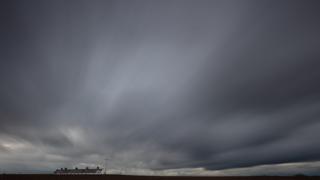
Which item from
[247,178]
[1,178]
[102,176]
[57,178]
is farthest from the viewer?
[247,178]

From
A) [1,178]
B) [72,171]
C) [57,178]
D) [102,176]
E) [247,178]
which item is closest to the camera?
[1,178]

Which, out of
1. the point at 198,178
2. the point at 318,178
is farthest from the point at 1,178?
the point at 318,178

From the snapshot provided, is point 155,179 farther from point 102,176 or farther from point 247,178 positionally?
point 247,178

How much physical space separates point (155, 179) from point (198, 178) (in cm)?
524

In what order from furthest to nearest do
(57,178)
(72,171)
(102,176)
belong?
(72,171), (102,176), (57,178)

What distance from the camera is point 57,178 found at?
85.1 ft

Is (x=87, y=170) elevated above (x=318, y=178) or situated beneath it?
elevated above

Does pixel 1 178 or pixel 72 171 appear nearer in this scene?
pixel 1 178

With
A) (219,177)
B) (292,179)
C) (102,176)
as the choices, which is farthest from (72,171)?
(292,179)

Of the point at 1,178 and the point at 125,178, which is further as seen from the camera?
the point at 125,178

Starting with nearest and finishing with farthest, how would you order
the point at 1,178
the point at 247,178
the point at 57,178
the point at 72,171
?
the point at 1,178
the point at 57,178
the point at 247,178
the point at 72,171

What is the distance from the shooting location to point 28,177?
25.1m

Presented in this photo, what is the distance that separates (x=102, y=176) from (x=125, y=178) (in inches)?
107

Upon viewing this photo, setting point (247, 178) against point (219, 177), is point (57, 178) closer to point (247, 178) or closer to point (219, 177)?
point (219, 177)
